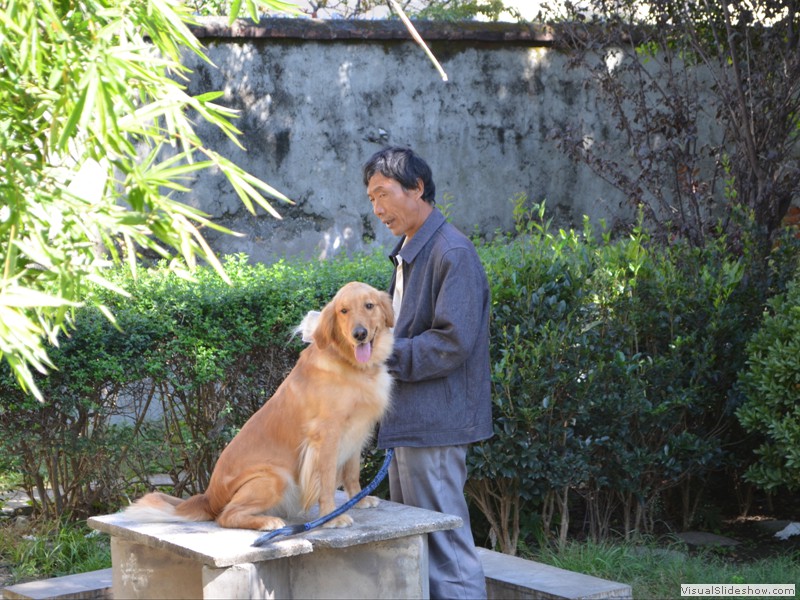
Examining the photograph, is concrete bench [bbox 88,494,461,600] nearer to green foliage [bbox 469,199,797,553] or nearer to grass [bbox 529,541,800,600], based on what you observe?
green foliage [bbox 469,199,797,553]

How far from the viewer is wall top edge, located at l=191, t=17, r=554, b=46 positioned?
919 centimetres

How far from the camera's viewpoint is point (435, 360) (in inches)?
159

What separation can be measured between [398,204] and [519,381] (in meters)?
1.88

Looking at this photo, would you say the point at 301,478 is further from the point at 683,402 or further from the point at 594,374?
the point at 683,402

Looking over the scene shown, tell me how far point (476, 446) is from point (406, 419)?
5.03 ft

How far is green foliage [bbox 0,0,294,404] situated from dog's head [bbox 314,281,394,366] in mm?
831

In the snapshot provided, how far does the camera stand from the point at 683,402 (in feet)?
19.6

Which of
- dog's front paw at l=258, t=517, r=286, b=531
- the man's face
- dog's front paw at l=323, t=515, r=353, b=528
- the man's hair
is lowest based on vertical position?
dog's front paw at l=323, t=515, r=353, b=528

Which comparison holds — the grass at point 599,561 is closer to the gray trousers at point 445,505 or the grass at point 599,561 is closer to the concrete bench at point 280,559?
the gray trousers at point 445,505

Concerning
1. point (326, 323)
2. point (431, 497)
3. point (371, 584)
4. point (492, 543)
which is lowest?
point (492, 543)

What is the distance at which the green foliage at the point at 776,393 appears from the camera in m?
5.63

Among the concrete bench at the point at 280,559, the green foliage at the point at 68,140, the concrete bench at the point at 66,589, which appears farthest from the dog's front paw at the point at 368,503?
the green foliage at the point at 68,140

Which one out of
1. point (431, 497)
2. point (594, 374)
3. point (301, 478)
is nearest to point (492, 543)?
point (594, 374)

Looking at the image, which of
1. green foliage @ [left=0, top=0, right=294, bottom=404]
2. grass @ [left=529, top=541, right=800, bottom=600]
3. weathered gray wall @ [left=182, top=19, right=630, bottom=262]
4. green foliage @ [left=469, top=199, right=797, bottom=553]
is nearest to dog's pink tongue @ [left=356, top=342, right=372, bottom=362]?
green foliage @ [left=0, top=0, right=294, bottom=404]
